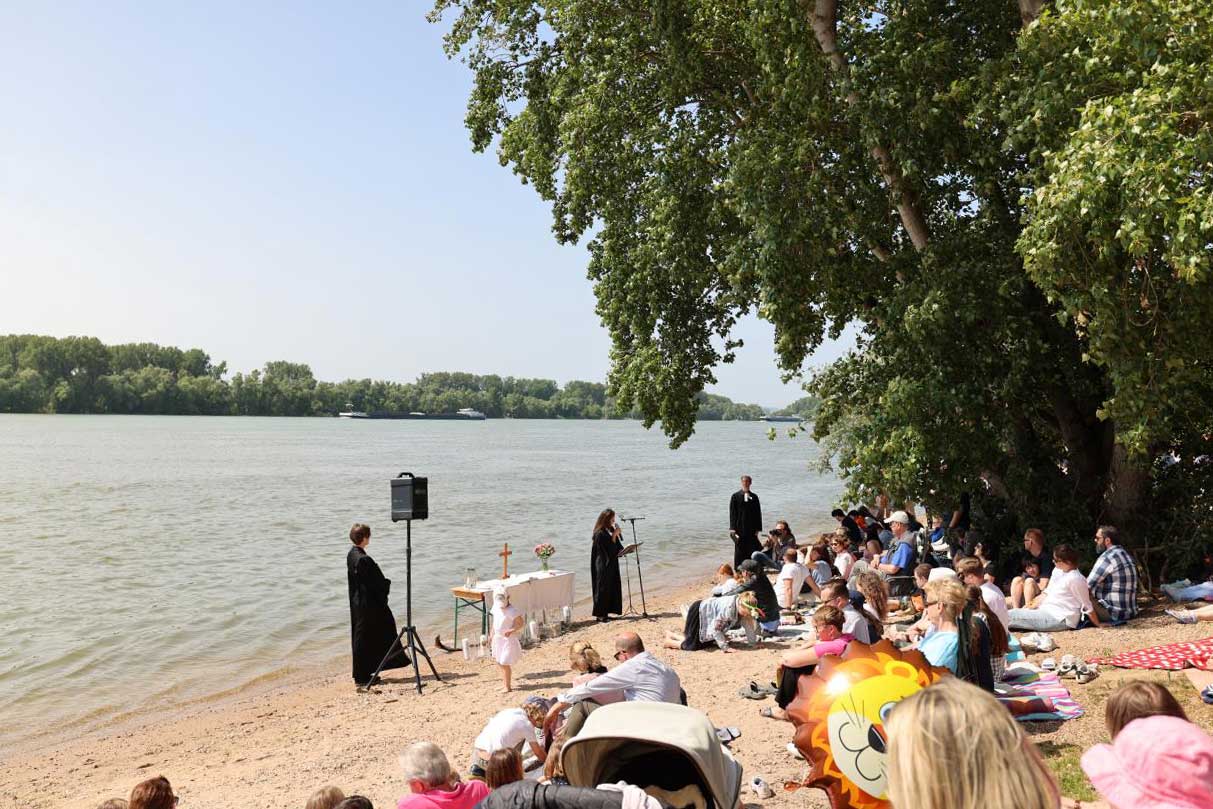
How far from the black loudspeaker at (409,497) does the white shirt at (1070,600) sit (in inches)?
282

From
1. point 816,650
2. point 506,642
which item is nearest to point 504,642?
point 506,642

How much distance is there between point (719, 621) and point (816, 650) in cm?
487

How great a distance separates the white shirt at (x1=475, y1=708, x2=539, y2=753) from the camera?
6.34 meters

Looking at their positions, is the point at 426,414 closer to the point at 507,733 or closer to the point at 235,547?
the point at 235,547

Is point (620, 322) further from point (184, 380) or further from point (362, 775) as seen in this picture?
point (184, 380)

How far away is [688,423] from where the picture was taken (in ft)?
52.1

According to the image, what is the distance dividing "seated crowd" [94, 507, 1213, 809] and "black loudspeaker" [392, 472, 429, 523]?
3.59 meters

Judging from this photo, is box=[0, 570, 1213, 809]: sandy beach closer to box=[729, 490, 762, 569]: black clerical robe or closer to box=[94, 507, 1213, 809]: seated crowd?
box=[94, 507, 1213, 809]: seated crowd

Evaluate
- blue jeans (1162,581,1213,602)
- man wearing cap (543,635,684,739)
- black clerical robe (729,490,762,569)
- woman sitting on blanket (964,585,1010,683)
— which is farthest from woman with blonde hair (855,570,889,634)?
black clerical robe (729,490,762,569)

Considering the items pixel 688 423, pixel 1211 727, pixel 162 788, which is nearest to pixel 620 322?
pixel 688 423

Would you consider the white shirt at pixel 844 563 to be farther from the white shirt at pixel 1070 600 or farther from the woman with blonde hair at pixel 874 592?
the woman with blonde hair at pixel 874 592

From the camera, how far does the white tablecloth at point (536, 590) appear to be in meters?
13.4

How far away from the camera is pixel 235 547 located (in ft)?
87.0

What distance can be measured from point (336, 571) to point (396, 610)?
4880 mm
